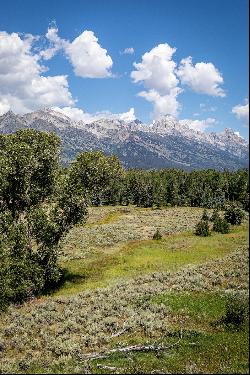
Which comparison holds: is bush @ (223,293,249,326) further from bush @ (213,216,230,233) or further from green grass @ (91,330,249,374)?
bush @ (213,216,230,233)

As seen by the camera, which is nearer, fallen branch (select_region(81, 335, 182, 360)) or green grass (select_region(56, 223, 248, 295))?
fallen branch (select_region(81, 335, 182, 360))

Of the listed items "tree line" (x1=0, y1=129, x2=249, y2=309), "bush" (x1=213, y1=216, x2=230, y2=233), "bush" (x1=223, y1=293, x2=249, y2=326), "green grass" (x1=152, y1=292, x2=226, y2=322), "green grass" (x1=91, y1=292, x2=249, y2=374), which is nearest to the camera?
"green grass" (x1=91, y1=292, x2=249, y2=374)

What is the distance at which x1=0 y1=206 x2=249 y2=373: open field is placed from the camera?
22344mm

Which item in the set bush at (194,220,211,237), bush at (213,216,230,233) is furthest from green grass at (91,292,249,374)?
bush at (213,216,230,233)

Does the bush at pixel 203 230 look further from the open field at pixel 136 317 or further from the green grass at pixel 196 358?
the green grass at pixel 196 358

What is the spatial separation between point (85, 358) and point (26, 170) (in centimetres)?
2188

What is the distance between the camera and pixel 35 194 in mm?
42594

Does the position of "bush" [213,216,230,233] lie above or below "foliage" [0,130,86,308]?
below

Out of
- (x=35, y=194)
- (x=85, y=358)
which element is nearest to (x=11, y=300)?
(x=35, y=194)

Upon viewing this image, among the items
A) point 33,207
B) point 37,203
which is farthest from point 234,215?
point 33,207

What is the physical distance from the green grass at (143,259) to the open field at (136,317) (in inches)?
5.1

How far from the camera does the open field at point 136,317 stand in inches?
880

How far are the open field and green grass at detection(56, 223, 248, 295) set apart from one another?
13 centimetres

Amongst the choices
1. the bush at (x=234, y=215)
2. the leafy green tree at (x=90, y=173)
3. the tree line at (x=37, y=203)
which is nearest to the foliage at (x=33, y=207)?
the tree line at (x=37, y=203)
